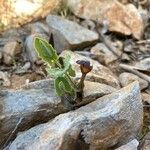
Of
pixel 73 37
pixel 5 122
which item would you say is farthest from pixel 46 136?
pixel 73 37

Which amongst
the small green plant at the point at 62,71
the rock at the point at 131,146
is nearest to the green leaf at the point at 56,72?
the small green plant at the point at 62,71

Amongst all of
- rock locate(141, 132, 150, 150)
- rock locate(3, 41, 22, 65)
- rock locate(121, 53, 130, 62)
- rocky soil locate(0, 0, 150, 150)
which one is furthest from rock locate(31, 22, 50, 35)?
rock locate(141, 132, 150, 150)

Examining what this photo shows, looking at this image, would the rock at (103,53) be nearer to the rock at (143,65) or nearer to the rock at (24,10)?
the rock at (143,65)

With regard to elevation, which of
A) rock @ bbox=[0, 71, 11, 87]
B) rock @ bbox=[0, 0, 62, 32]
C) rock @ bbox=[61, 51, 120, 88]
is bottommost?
rock @ bbox=[0, 71, 11, 87]

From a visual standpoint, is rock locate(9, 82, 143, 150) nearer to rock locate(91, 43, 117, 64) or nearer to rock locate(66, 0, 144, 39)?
rock locate(91, 43, 117, 64)

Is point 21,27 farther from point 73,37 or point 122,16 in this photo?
point 122,16

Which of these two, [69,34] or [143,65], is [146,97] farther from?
[69,34]

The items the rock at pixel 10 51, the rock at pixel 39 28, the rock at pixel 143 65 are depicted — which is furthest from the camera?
the rock at pixel 39 28
